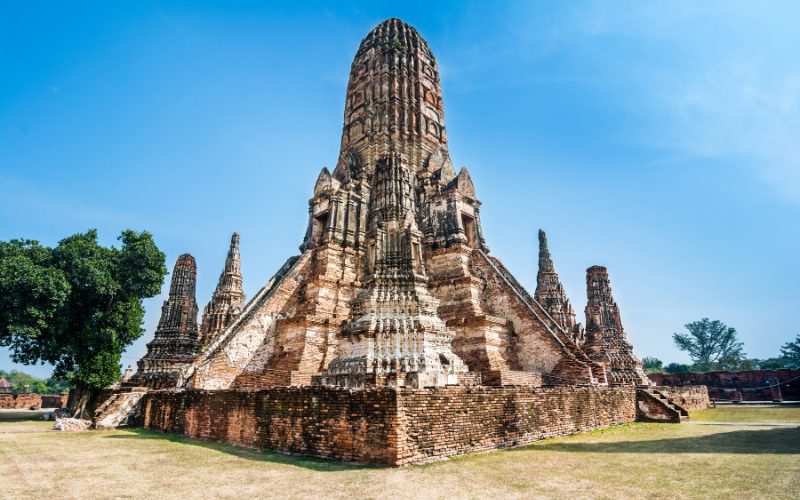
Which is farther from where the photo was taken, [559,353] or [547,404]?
[559,353]

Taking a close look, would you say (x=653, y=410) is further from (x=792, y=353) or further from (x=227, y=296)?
(x=792, y=353)

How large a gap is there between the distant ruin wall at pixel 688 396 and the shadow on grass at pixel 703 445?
9.54 m

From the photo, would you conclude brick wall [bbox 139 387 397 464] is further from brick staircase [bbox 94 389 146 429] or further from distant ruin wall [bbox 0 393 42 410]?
distant ruin wall [bbox 0 393 42 410]

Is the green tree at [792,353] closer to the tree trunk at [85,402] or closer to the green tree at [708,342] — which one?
the green tree at [708,342]

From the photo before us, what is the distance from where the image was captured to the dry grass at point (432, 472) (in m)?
5.12

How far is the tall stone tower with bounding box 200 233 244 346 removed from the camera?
80.7 feet

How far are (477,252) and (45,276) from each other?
15.8 m

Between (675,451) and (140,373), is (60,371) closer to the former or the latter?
(140,373)

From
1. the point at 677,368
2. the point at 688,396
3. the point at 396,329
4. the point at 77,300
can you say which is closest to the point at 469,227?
the point at 396,329

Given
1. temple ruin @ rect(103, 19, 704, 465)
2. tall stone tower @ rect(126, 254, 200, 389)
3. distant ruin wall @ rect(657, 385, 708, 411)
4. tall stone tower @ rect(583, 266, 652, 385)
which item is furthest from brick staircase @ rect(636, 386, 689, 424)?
tall stone tower @ rect(126, 254, 200, 389)

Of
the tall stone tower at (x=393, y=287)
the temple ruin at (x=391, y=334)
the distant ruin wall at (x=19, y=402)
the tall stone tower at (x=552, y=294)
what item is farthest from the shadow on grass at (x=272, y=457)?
the distant ruin wall at (x=19, y=402)

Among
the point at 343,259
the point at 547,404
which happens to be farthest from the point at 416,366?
the point at 343,259

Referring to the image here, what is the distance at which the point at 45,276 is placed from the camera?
51.9 feet

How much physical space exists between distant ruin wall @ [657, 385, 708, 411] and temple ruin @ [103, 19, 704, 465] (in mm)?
1385
